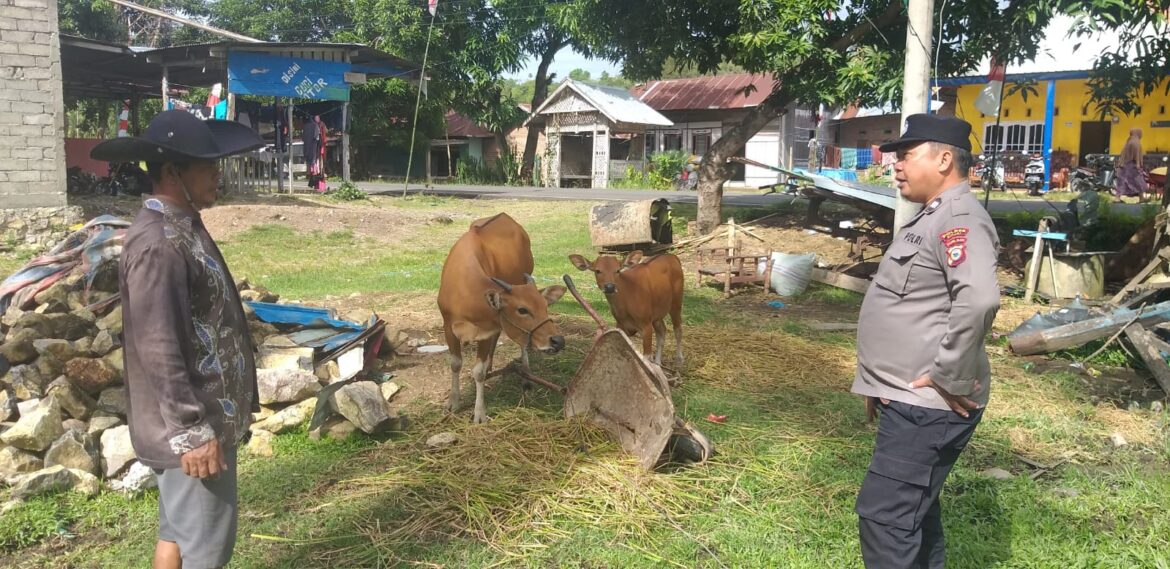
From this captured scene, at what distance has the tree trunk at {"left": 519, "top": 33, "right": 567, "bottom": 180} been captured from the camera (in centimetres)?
3375

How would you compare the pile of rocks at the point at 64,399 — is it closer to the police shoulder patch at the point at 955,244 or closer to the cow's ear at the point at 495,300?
the cow's ear at the point at 495,300

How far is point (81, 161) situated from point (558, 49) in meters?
19.0

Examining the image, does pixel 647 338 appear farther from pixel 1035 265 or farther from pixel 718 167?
pixel 718 167

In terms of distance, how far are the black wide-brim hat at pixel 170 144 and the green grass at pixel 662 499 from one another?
2.01 meters

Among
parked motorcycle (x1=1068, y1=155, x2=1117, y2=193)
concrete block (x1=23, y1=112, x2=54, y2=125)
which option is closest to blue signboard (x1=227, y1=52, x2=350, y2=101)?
concrete block (x1=23, y1=112, x2=54, y2=125)

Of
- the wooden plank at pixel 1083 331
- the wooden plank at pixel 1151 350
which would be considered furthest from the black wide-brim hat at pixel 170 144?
the wooden plank at pixel 1083 331

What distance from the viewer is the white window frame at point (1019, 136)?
26.0 m

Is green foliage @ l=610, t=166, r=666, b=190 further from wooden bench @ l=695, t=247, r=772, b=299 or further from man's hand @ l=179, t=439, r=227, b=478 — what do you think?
man's hand @ l=179, t=439, r=227, b=478

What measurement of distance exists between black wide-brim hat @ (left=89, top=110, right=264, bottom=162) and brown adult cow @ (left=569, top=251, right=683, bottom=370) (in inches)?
151

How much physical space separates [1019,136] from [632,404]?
26.4m

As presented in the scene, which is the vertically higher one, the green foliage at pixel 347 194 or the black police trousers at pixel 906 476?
the green foliage at pixel 347 194

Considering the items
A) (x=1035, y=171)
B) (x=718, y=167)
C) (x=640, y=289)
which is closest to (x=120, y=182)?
(x=718, y=167)

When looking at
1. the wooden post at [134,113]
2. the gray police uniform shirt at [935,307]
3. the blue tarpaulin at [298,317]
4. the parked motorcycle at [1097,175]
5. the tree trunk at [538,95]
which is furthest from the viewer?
the tree trunk at [538,95]

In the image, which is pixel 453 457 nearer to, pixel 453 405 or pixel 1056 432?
pixel 453 405
